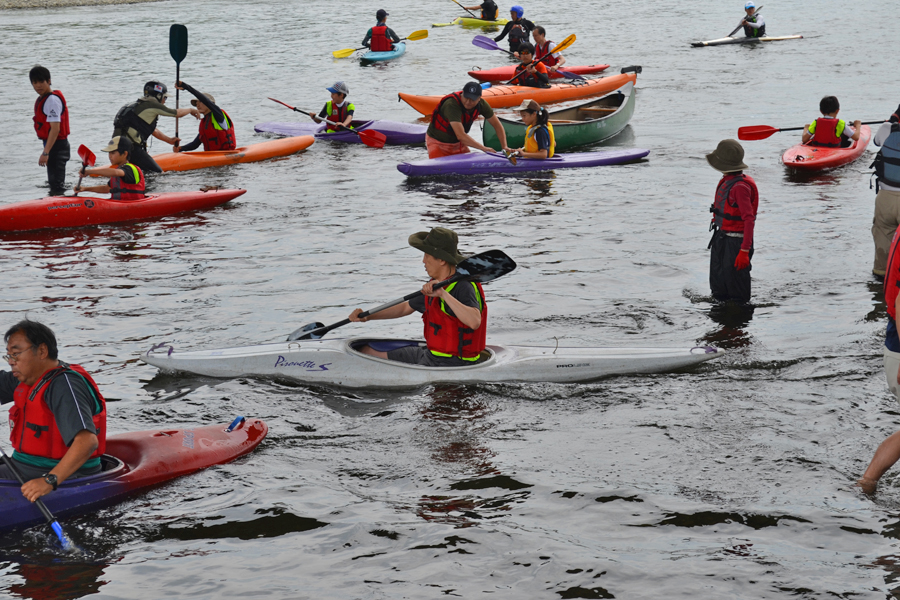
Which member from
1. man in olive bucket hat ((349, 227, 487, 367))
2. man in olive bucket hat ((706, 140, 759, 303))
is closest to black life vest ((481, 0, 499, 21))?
man in olive bucket hat ((706, 140, 759, 303))

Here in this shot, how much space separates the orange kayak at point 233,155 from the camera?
12.8m

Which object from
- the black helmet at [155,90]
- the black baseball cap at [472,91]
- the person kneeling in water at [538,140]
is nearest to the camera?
the black baseball cap at [472,91]

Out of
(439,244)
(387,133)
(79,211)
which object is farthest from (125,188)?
(439,244)

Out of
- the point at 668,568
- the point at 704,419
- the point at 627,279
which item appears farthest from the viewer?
the point at 627,279

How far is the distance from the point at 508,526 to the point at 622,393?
1.82 m

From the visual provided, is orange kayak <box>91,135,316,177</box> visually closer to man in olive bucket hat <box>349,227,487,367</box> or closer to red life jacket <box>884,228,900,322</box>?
man in olive bucket hat <box>349,227,487,367</box>

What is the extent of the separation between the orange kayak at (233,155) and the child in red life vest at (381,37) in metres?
10.2

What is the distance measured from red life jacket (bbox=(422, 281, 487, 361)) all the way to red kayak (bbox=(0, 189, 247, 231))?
229 inches

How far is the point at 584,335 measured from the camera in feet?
23.4

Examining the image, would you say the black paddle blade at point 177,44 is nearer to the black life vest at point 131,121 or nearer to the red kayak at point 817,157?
the black life vest at point 131,121

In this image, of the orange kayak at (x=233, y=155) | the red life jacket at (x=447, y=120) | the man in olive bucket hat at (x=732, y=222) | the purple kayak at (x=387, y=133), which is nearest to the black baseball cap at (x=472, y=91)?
the red life jacket at (x=447, y=120)

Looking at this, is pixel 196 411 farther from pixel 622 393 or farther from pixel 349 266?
pixel 349 266

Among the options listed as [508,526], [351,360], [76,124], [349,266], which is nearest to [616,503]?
[508,526]

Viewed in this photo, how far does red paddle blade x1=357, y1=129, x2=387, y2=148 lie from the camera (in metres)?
14.3
